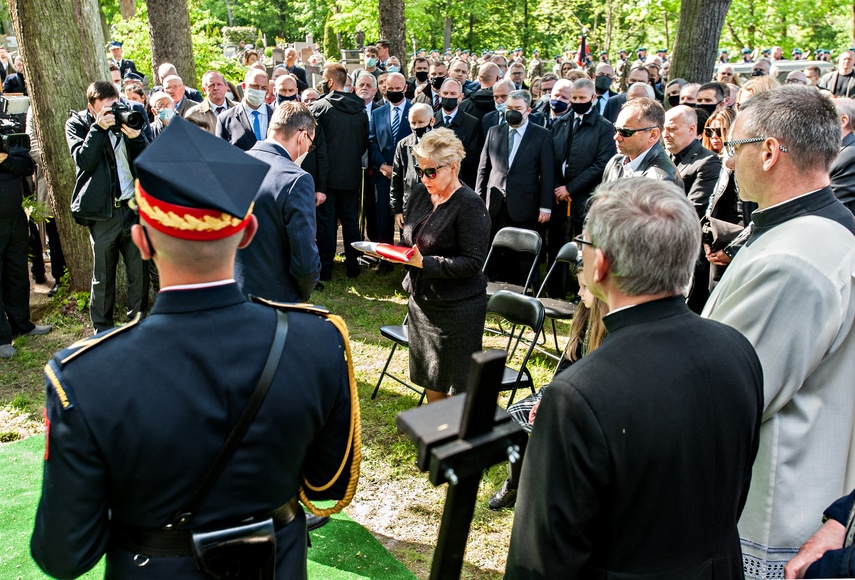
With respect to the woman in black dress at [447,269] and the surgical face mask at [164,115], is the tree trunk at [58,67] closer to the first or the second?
the surgical face mask at [164,115]

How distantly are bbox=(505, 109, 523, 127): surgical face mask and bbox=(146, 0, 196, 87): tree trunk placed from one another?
21.7 feet

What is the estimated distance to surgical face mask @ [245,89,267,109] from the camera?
8086mm

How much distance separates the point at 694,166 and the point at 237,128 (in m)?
4.80

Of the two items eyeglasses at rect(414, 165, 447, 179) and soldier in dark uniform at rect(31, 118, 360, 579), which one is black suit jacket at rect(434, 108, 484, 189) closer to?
eyeglasses at rect(414, 165, 447, 179)

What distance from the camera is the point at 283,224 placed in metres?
4.26

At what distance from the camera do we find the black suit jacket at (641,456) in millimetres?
1648

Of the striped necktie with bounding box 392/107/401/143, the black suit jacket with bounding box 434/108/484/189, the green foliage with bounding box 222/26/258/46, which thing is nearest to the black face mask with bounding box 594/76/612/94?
the black suit jacket with bounding box 434/108/484/189

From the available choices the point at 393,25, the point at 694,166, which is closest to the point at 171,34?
the point at 393,25

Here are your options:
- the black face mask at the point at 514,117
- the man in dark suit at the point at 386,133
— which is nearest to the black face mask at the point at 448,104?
the man in dark suit at the point at 386,133

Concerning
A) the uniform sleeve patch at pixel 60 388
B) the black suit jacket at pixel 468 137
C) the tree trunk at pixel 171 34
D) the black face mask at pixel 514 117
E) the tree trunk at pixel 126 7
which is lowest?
the black suit jacket at pixel 468 137

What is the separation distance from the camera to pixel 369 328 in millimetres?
7117

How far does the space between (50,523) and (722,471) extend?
1.63 meters

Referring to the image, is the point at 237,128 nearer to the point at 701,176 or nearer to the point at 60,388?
the point at 701,176

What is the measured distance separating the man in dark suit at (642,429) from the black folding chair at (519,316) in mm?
2649
